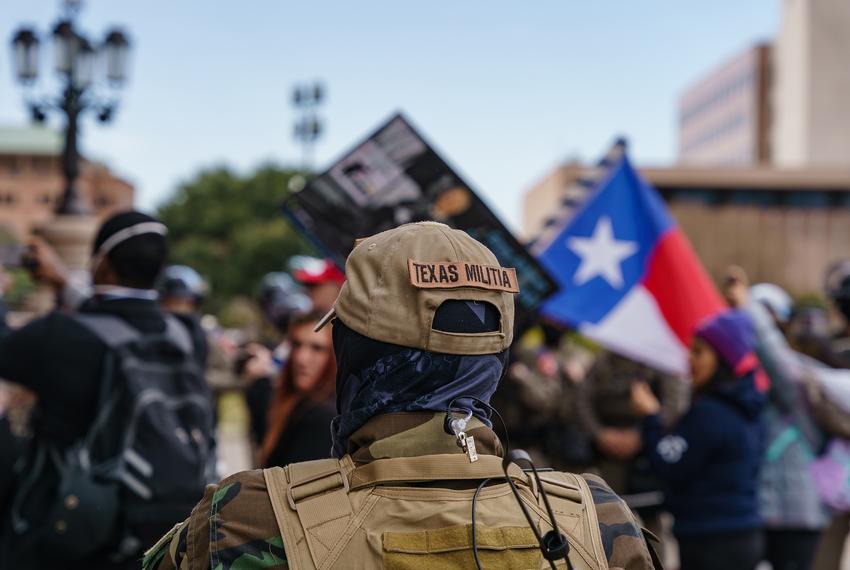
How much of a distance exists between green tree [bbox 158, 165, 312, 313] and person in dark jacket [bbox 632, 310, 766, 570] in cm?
5600

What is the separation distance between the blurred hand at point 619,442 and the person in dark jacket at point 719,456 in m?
2.21

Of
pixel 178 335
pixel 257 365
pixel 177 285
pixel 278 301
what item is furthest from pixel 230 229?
pixel 178 335

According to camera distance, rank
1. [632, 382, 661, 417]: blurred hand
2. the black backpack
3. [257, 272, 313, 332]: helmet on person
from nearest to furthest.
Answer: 1. the black backpack
2. [632, 382, 661, 417]: blurred hand
3. [257, 272, 313, 332]: helmet on person

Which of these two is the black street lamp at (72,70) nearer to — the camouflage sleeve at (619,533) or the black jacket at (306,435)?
the black jacket at (306,435)

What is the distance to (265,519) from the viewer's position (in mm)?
1838

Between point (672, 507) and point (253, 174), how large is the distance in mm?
67879

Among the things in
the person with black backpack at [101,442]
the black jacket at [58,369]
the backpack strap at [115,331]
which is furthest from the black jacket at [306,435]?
the black jacket at [58,369]

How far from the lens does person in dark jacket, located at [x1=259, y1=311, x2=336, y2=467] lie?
14.8 ft

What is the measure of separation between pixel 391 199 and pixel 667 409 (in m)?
3.71

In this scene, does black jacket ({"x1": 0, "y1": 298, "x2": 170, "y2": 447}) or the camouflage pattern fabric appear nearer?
the camouflage pattern fabric

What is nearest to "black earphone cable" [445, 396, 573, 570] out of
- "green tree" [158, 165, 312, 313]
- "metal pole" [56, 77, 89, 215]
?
"metal pole" [56, 77, 89, 215]

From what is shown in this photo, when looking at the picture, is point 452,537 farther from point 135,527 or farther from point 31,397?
point 31,397

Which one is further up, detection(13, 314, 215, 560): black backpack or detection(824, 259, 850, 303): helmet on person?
detection(13, 314, 215, 560): black backpack

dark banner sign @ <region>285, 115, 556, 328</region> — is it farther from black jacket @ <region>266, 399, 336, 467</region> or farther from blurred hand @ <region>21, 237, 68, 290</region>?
blurred hand @ <region>21, 237, 68, 290</region>
